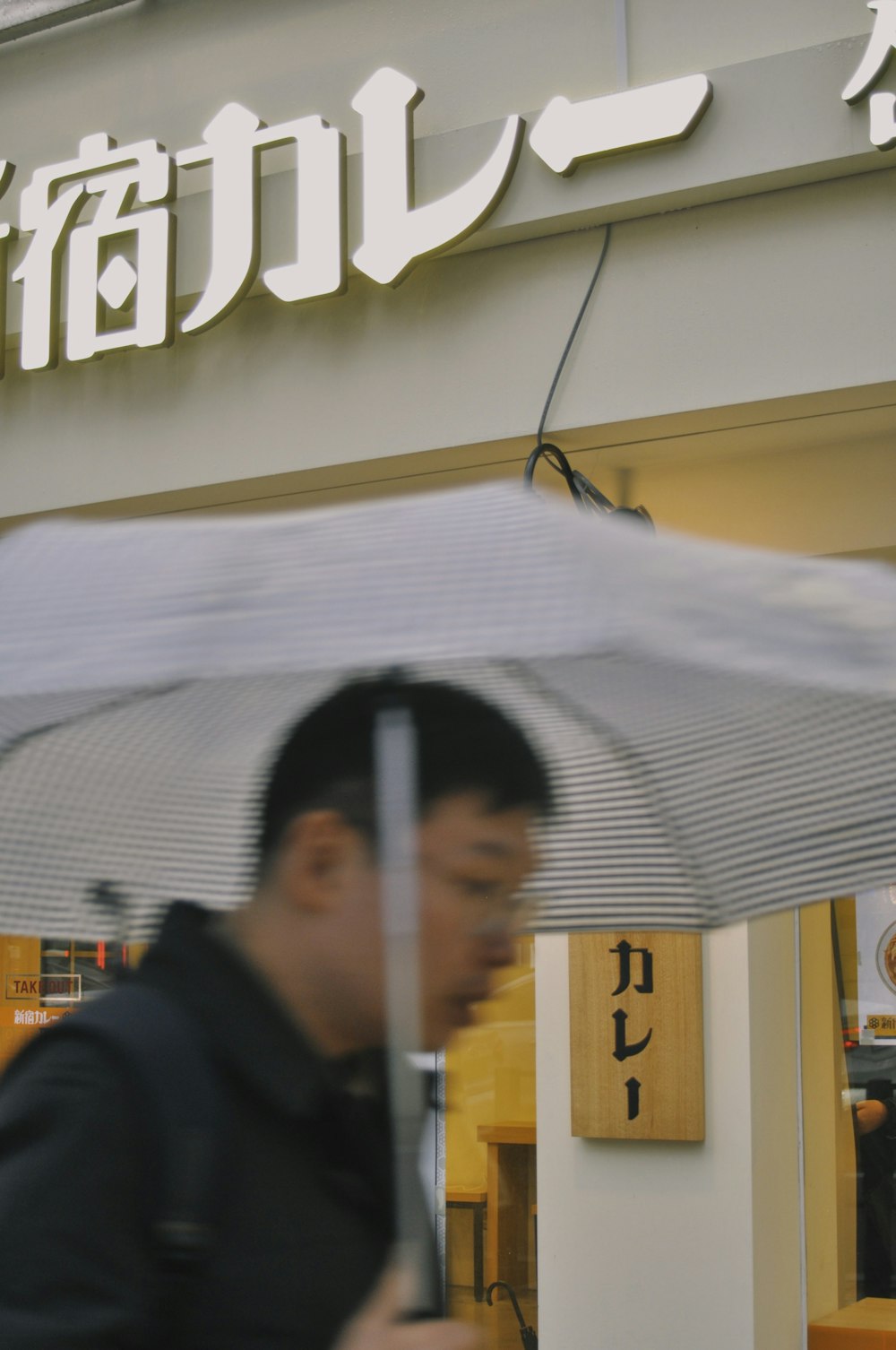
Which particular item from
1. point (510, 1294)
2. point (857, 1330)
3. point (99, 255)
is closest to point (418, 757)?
point (857, 1330)

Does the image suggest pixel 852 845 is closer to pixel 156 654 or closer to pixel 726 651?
pixel 726 651

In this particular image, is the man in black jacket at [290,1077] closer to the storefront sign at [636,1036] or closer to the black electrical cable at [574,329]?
the black electrical cable at [574,329]

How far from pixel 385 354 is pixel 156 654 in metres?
4.50

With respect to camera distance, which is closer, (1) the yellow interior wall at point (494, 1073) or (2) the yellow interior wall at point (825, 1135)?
(2) the yellow interior wall at point (825, 1135)

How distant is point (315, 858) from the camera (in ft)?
5.76

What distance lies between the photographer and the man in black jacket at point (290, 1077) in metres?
1.39

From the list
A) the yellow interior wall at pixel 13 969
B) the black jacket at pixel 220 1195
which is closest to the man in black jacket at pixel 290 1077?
the black jacket at pixel 220 1195

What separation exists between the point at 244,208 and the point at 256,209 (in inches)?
1.9

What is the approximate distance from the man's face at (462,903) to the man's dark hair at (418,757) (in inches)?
1.0

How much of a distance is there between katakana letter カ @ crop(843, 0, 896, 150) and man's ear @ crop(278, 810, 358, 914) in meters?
3.92

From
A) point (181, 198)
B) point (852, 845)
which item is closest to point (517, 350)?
point (181, 198)

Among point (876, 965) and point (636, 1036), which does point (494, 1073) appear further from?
point (876, 965)

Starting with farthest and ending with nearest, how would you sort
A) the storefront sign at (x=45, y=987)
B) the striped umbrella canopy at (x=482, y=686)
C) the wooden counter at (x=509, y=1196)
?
the storefront sign at (x=45, y=987), the wooden counter at (x=509, y=1196), the striped umbrella canopy at (x=482, y=686)

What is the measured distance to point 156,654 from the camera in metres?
1.55
